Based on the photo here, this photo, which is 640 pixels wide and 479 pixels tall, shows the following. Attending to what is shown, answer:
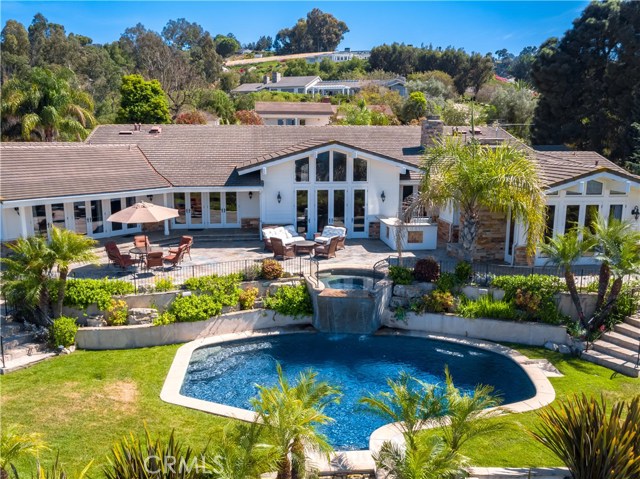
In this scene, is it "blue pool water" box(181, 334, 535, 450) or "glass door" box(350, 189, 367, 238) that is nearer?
"blue pool water" box(181, 334, 535, 450)

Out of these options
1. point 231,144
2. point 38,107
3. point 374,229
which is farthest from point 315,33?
point 374,229

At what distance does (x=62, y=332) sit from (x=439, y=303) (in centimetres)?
1322

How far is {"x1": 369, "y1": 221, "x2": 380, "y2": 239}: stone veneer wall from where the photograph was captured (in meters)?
29.0

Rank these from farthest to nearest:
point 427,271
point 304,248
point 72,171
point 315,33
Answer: point 315,33
point 72,171
point 304,248
point 427,271

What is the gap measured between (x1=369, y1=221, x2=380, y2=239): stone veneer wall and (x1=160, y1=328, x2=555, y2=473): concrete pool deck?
9.18 meters

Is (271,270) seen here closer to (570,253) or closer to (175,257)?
(175,257)

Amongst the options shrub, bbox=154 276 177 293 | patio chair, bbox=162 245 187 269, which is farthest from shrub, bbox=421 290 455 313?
patio chair, bbox=162 245 187 269

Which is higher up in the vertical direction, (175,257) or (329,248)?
(329,248)

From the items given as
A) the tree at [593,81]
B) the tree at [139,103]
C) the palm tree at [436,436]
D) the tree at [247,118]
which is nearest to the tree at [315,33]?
the tree at [247,118]

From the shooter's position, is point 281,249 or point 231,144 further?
point 231,144

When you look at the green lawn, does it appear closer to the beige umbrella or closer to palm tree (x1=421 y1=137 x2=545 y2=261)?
palm tree (x1=421 y1=137 x2=545 y2=261)

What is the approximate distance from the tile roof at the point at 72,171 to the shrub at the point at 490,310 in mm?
16334

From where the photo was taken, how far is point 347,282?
72.8ft

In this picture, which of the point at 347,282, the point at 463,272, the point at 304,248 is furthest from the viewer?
the point at 304,248
